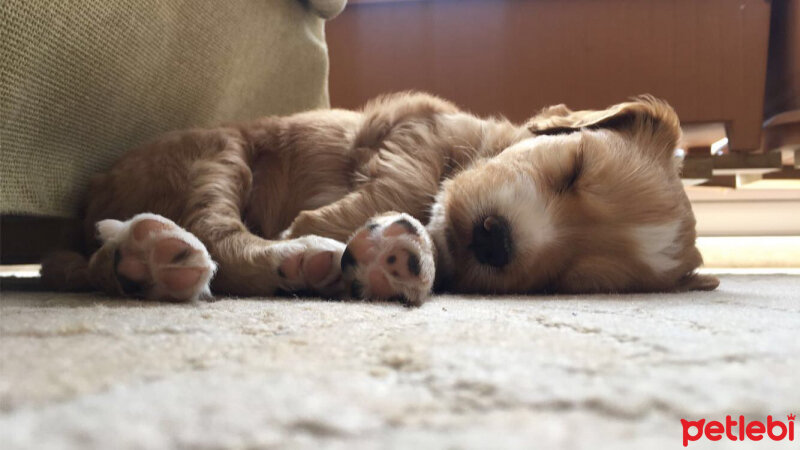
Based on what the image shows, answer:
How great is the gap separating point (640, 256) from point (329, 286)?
2.62 feet

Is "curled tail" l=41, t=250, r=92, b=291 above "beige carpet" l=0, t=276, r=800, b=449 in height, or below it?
below

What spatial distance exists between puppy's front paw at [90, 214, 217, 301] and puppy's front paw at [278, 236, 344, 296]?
17 cm

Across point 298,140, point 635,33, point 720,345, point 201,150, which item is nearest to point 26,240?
point 201,150

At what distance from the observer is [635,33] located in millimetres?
3000

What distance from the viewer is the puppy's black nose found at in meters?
1.52

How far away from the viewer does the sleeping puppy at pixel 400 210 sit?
1.29 metres

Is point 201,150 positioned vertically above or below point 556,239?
above

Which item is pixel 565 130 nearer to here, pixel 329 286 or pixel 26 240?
pixel 329 286

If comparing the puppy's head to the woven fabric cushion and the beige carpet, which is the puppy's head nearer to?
the beige carpet

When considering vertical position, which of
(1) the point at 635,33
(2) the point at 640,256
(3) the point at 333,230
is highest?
(1) the point at 635,33

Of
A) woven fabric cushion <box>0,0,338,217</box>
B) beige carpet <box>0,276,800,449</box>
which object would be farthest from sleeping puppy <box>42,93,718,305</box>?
beige carpet <box>0,276,800,449</box>

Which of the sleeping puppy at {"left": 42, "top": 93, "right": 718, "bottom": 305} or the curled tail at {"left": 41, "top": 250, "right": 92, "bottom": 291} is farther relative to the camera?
the curled tail at {"left": 41, "top": 250, "right": 92, "bottom": 291}

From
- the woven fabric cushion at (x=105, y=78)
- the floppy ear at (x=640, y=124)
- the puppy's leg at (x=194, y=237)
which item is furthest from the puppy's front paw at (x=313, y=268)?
the floppy ear at (x=640, y=124)

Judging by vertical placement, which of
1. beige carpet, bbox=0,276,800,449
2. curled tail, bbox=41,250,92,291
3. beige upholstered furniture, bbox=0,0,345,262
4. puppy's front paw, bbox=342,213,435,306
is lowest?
curled tail, bbox=41,250,92,291
